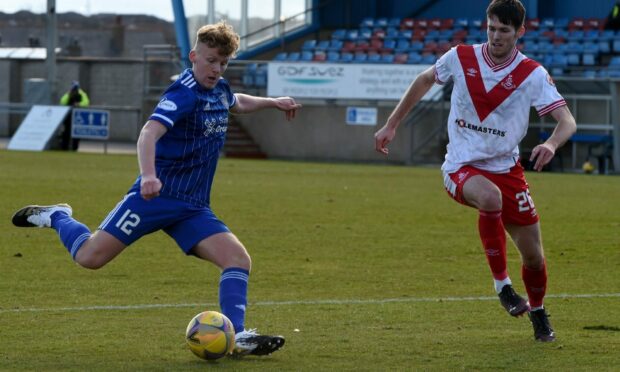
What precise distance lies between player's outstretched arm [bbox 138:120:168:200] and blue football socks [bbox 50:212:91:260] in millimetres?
951

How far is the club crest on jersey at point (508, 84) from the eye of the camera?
7.47 metres

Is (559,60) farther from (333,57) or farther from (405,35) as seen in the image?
(333,57)

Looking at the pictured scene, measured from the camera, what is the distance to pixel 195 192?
6.86m

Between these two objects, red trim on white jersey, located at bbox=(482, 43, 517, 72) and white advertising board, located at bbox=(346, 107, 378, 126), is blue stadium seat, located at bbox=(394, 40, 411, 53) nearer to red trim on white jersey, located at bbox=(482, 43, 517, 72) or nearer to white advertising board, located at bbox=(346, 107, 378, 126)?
white advertising board, located at bbox=(346, 107, 378, 126)

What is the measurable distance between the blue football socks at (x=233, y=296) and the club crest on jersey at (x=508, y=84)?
6.31ft

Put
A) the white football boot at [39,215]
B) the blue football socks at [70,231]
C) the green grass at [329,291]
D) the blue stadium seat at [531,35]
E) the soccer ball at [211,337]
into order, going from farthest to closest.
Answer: the blue stadium seat at [531,35], the white football boot at [39,215], the blue football socks at [70,231], the green grass at [329,291], the soccer ball at [211,337]

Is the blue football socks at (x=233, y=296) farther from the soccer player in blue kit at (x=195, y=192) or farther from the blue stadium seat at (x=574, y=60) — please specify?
the blue stadium seat at (x=574, y=60)

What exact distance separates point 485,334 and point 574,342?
520 millimetres

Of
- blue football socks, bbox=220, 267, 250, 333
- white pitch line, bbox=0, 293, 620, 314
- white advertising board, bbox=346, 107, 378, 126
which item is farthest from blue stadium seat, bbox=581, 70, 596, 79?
blue football socks, bbox=220, 267, 250, 333

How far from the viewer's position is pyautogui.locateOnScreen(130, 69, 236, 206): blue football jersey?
668 cm

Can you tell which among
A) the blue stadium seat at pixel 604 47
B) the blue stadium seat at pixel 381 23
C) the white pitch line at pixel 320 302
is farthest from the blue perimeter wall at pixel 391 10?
the white pitch line at pixel 320 302

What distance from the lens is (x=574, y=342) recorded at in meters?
7.18

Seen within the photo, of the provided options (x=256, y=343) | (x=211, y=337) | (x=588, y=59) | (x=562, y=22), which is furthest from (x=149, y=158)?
(x=562, y=22)

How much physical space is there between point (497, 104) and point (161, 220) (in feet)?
6.70
